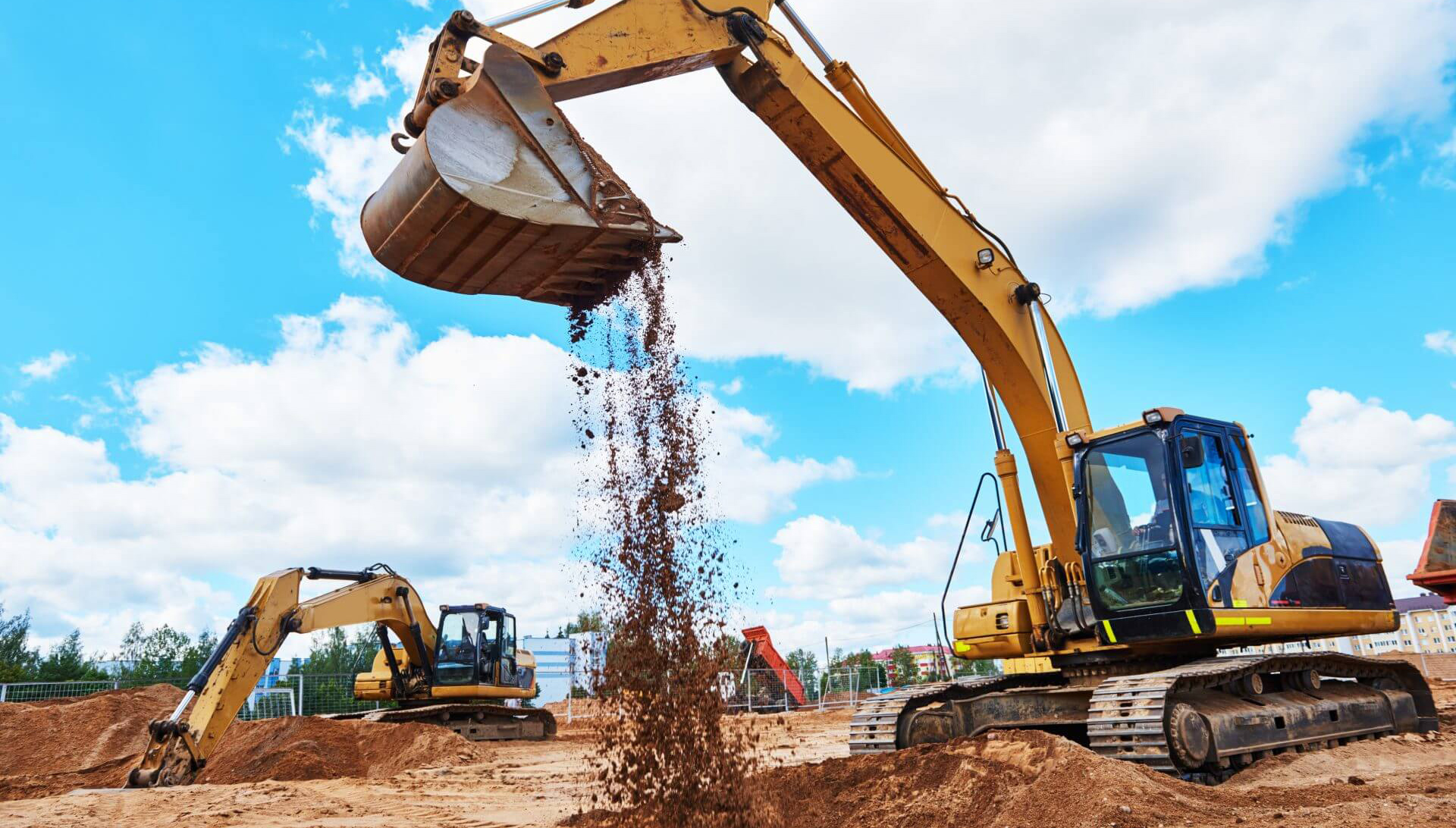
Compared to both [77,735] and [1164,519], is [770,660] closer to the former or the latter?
[77,735]

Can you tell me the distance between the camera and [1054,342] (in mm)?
7910

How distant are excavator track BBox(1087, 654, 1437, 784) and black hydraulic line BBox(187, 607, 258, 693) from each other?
8.23 metres

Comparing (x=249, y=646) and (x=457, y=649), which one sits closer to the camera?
(x=249, y=646)

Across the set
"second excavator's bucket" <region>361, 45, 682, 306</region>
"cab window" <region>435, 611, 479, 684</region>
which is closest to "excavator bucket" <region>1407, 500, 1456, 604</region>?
"second excavator's bucket" <region>361, 45, 682, 306</region>

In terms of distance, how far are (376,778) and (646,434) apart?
5.75m

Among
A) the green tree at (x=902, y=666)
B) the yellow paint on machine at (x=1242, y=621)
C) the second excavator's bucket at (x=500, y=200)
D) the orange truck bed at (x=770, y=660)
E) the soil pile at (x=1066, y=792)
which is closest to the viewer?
the soil pile at (x=1066, y=792)

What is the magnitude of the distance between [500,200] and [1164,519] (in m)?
4.90

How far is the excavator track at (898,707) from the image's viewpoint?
7.91 meters

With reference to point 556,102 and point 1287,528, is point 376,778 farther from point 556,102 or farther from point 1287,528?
point 1287,528

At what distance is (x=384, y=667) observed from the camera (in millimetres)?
16578

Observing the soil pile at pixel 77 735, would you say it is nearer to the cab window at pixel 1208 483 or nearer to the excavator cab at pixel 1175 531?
the excavator cab at pixel 1175 531

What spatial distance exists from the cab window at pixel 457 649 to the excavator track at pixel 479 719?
0.46 m

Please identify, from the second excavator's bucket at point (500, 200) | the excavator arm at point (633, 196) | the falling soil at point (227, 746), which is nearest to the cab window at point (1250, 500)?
the excavator arm at point (633, 196)

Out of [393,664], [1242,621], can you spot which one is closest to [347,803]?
[1242,621]
